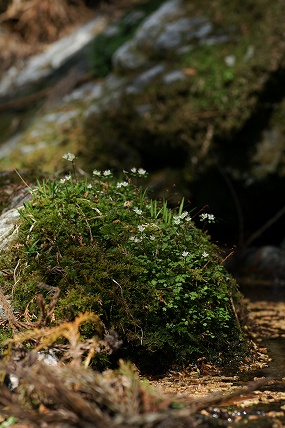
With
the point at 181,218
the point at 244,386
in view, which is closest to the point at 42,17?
the point at 181,218

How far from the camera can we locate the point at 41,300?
8.16 feet

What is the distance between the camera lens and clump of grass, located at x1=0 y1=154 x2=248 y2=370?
320 centimetres

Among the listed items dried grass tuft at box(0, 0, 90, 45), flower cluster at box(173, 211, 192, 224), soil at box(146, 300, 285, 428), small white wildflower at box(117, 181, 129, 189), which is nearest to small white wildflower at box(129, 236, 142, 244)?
flower cluster at box(173, 211, 192, 224)

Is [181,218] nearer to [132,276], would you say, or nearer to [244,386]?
[132,276]

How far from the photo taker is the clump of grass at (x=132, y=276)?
3195 mm

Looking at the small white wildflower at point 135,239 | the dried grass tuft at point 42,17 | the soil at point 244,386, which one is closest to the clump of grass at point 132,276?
the small white wildflower at point 135,239

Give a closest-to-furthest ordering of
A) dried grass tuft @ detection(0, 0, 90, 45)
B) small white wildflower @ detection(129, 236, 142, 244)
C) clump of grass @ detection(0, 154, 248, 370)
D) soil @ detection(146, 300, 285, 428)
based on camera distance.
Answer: soil @ detection(146, 300, 285, 428) < clump of grass @ detection(0, 154, 248, 370) < small white wildflower @ detection(129, 236, 142, 244) < dried grass tuft @ detection(0, 0, 90, 45)

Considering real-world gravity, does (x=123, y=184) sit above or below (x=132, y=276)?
above

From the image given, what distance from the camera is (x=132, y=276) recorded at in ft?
10.8

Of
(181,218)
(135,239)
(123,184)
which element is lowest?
(181,218)

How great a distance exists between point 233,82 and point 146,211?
135 inches

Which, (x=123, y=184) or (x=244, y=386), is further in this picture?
(x=123, y=184)

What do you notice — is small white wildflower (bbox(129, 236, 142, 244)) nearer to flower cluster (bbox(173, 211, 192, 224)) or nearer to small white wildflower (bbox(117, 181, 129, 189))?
flower cluster (bbox(173, 211, 192, 224))

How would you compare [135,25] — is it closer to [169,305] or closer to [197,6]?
[197,6]
